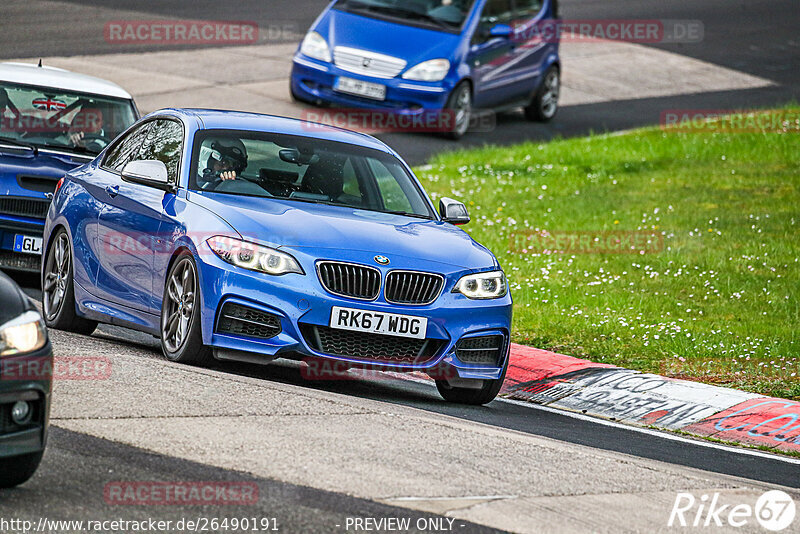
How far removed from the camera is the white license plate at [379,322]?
27.5 ft

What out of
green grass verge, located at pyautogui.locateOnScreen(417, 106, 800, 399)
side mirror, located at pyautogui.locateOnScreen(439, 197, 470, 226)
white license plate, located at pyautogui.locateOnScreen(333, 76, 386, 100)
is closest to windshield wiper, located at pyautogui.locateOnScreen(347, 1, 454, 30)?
white license plate, located at pyautogui.locateOnScreen(333, 76, 386, 100)

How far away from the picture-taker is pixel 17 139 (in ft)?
42.4

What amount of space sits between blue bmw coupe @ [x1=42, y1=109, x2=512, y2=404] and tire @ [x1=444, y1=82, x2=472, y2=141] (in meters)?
10.7

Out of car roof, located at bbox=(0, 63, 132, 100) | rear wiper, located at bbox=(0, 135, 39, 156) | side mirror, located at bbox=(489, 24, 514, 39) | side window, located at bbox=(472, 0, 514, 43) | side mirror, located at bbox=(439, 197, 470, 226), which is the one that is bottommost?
rear wiper, located at bbox=(0, 135, 39, 156)

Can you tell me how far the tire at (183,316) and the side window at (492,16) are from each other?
13.1 metres

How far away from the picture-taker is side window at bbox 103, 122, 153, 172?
10.3 m

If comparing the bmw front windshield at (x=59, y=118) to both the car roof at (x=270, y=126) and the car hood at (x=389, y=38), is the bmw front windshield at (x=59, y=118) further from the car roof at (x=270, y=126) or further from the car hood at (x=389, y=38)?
the car hood at (x=389, y=38)

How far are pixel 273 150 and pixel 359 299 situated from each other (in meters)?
1.68

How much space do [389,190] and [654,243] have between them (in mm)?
6253

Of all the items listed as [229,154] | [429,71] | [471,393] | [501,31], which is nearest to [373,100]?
[429,71]

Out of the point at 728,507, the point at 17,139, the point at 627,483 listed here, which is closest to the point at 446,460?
the point at 627,483

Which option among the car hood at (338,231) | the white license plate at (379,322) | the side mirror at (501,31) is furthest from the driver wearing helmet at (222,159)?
the side mirror at (501,31)

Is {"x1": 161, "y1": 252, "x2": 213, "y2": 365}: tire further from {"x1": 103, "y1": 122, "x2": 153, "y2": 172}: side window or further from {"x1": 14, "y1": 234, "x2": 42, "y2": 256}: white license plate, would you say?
{"x1": 14, "y1": 234, "x2": 42, "y2": 256}: white license plate

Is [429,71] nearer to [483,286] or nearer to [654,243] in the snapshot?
[654,243]
